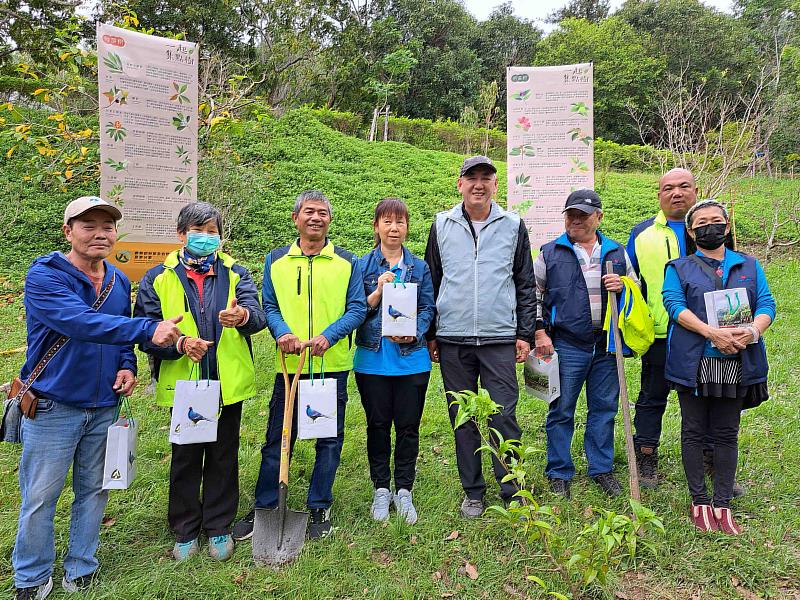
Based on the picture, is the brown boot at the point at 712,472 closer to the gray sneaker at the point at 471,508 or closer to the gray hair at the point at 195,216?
the gray sneaker at the point at 471,508

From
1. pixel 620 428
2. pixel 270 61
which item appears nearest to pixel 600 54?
pixel 270 61

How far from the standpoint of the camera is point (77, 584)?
2.51 meters

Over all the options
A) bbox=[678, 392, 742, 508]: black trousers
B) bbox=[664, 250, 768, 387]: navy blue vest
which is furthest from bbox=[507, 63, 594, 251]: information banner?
bbox=[678, 392, 742, 508]: black trousers

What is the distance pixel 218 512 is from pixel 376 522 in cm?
93

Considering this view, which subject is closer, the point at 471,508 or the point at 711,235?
the point at 711,235

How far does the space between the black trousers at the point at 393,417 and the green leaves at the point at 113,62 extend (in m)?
3.23

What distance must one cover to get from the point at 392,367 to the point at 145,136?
9.88ft

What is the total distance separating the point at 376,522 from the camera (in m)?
3.14

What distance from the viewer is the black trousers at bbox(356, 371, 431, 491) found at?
311 cm

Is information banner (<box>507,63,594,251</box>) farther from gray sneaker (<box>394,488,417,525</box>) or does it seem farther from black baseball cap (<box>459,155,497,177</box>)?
gray sneaker (<box>394,488,417,525</box>)

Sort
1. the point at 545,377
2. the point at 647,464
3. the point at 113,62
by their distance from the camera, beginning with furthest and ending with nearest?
the point at 113,62 < the point at 647,464 < the point at 545,377

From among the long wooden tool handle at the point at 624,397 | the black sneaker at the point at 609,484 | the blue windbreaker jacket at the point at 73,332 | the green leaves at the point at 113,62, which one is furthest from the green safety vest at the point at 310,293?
the green leaves at the point at 113,62

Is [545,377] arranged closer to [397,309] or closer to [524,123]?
[397,309]

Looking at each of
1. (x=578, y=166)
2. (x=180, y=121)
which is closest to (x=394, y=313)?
(x=578, y=166)
